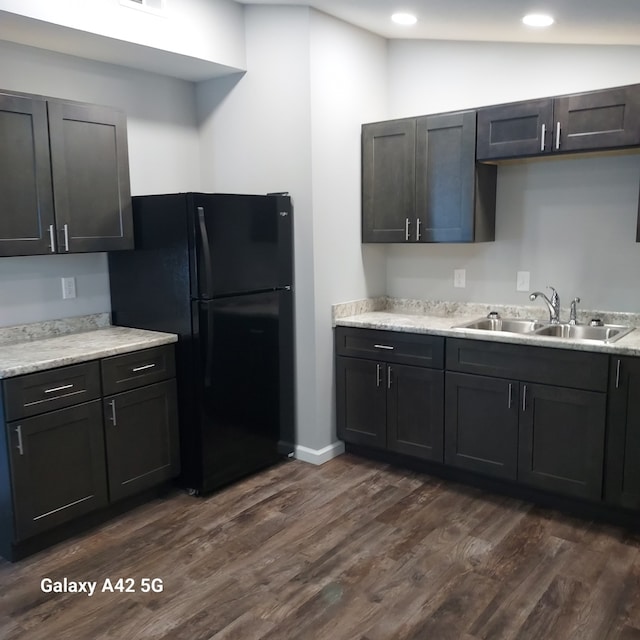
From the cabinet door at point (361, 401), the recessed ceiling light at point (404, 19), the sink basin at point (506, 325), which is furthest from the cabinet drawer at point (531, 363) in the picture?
the recessed ceiling light at point (404, 19)

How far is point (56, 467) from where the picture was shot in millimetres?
2711

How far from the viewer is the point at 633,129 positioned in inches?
112

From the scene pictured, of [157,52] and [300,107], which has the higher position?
[157,52]

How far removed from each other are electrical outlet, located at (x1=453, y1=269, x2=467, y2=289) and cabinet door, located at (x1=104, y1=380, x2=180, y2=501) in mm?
1859

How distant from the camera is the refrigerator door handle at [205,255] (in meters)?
3.06

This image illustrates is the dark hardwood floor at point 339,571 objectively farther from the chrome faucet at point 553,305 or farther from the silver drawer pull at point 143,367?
the chrome faucet at point 553,305

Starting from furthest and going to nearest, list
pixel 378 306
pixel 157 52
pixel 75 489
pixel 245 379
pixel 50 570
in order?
1. pixel 378 306
2. pixel 245 379
3. pixel 157 52
4. pixel 75 489
5. pixel 50 570

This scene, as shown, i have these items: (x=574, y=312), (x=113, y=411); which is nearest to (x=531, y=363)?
(x=574, y=312)

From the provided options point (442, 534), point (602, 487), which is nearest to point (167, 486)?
point (442, 534)

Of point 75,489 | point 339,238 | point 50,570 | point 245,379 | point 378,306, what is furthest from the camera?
point 378,306

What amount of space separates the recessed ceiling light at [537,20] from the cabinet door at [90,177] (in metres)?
2.03

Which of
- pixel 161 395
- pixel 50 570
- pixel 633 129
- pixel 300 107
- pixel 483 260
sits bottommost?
pixel 50 570

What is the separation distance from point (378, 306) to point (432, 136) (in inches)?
45.6

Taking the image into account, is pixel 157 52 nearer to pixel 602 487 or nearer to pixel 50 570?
pixel 50 570
